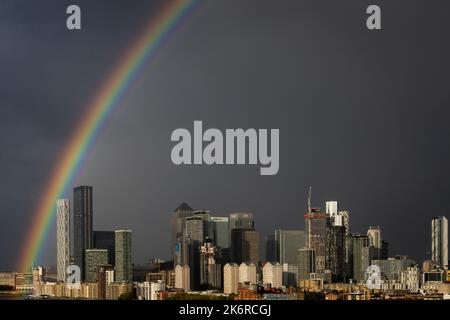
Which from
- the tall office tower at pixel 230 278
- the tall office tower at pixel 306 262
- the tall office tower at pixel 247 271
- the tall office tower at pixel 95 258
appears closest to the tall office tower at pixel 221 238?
the tall office tower at pixel 230 278

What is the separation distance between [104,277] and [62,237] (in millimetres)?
2182

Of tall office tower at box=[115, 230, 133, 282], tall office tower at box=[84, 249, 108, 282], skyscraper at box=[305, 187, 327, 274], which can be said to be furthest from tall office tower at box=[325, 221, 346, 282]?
tall office tower at box=[84, 249, 108, 282]

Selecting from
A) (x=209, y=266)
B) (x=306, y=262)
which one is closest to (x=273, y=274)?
(x=209, y=266)

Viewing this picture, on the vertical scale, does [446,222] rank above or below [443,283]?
above

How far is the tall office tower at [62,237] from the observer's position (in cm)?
2725

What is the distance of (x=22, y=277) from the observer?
24.1 meters

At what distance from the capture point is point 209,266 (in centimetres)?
2850

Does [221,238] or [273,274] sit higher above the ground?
[221,238]

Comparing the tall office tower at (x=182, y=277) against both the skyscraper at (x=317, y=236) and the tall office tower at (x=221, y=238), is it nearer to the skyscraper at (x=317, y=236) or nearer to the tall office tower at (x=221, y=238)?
the tall office tower at (x=221, y=238)

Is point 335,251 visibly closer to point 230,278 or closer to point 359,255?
A: point 359,255
